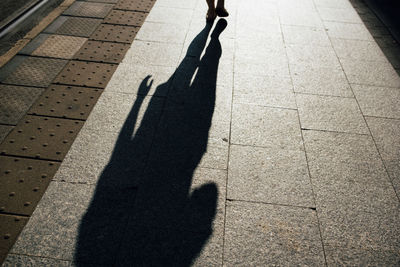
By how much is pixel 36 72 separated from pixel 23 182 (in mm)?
2213

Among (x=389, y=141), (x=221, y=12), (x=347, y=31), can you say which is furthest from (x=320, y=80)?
(x=221, y=12)

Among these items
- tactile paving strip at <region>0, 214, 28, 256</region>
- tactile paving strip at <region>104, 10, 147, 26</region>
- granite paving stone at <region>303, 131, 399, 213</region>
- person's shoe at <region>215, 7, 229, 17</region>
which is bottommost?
tactile paving strip at <region>0, 214, 28, 256</region>

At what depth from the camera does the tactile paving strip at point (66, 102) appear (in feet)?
12.9

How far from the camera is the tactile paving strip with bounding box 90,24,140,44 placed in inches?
215

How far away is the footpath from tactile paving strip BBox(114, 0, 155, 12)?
724 mm

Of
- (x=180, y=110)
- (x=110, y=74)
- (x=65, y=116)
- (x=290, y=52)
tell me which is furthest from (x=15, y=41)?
(x=290, y=52)

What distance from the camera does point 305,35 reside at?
5820mm

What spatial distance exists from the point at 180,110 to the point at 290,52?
2.60 metres

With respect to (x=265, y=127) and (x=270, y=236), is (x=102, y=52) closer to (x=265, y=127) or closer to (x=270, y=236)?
(x=265, y=127)

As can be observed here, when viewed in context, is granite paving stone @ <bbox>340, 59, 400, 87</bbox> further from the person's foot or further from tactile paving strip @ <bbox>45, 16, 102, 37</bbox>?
tactile paving strip @ <bbox>45, 16, 102, 37</bbox>

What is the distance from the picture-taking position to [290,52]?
5301mm

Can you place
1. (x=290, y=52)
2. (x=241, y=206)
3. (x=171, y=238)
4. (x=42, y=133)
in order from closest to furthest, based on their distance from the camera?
(x=171, y=238)
(x=241, y=206)
(x=42, y=133)
(x=290, y=52)

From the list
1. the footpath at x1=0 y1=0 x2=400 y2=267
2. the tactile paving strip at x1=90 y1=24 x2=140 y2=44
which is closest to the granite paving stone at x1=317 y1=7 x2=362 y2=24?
Answer: the footpath at x1=0 y1=0 x2=400 y2=267

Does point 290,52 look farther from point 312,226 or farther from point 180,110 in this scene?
point 312,226
